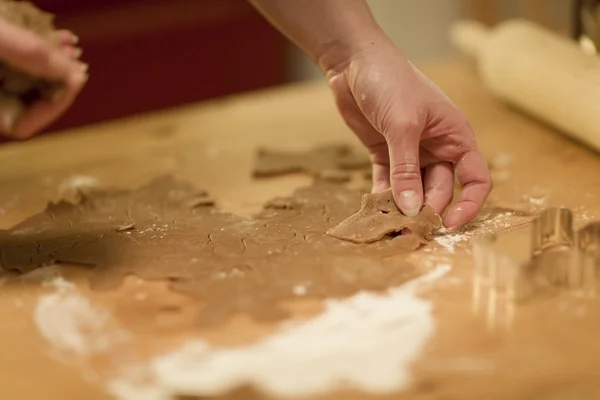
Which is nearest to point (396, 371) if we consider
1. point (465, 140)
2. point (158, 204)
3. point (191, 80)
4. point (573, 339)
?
point (573, 339)

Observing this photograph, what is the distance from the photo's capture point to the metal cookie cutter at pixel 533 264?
0.97 m

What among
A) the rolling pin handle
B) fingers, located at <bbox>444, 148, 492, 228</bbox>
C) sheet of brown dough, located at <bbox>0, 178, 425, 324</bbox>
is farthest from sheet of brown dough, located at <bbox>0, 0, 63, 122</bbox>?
the rolling pin handle

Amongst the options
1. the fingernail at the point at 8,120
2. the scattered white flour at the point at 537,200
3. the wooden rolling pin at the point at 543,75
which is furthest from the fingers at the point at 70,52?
the wooden rolling pin at the point at 543,75

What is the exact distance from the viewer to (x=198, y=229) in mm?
1207

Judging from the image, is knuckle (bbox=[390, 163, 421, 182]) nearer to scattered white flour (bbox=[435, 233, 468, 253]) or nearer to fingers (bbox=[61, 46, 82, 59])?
scattered white flour (bbox=[435, 233, 468, 253])

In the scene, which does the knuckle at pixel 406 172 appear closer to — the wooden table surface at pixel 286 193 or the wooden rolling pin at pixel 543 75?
the wooden table surface at pixel 286 193

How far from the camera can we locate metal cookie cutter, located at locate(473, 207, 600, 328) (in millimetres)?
969

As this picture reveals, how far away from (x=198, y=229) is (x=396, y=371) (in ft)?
1.51

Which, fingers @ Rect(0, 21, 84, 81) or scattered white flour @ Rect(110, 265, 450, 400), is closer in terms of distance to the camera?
scattered white flour @ Rect(110, 265, 450, 400)

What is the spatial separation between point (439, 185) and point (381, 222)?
129 mm

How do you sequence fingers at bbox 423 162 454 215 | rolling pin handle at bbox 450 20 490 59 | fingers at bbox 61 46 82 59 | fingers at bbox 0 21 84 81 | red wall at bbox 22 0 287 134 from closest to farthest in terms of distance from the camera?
fingers at bbox 0 21 84 81
fingers at bbox 61 46 82 59
fingers at bbox 423 162 454 215
rolling pin handle at bbox 450 20 490 59
red wall at bbox 22 0 287 134

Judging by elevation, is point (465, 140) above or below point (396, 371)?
above

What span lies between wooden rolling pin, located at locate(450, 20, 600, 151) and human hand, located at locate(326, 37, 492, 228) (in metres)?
0.28

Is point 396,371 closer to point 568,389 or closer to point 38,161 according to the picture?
point 568,389
